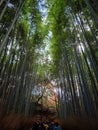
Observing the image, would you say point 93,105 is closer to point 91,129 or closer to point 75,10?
point 91,129

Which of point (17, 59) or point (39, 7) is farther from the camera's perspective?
point (39, 7)

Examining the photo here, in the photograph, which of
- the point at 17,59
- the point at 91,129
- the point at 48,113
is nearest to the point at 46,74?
the point at 48,113

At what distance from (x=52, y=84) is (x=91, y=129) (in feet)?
39.0

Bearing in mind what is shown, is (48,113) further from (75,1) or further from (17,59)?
(75,1)

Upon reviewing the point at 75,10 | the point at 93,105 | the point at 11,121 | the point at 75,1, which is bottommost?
the point at 11,121

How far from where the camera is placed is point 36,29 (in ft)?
22.0

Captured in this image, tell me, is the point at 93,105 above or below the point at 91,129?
above

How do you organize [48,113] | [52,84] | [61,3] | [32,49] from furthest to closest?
[48,113], [52,84], [32,49], [61,3]

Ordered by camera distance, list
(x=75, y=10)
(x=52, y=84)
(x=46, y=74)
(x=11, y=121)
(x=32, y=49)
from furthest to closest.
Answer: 1. (x=52, y=84)
2. (x=46, y=74)
3. (x=32, y=49)
4. (x=75, y=10)
5. (x=11, y=121)

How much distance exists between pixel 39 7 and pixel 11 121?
13.6 feet

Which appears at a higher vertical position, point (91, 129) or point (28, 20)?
point (28, 20)

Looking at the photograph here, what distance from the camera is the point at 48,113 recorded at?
57.0ft

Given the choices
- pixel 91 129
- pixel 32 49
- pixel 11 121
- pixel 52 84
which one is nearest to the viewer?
pixel 91 129

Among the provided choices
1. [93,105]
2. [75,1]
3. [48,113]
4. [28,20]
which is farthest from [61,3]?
[48,113]
